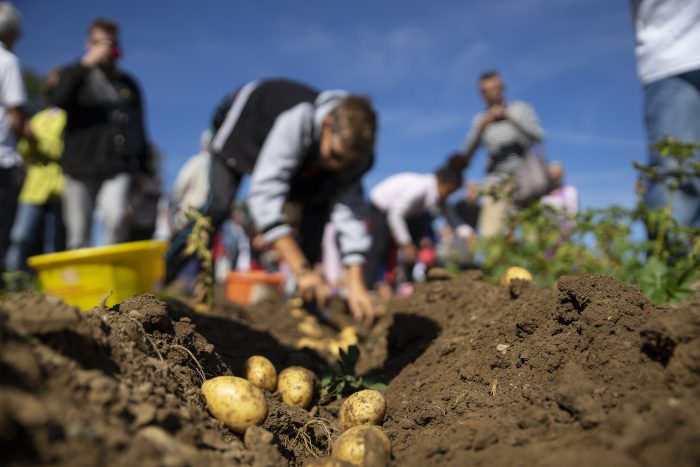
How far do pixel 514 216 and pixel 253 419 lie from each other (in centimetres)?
282

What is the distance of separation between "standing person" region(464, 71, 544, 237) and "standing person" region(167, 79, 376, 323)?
6.60 ft

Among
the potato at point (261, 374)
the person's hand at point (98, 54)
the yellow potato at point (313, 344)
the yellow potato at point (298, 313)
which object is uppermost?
the person's hand at point (98, 54)

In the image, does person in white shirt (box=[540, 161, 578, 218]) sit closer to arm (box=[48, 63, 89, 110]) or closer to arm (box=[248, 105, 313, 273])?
arm (box=[248, 105, 313, 273])

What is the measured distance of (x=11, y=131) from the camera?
443 cm

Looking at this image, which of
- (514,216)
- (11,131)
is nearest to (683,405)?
(514,216)

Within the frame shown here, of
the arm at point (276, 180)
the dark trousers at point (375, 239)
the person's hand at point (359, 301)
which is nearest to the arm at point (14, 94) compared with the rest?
the arm at point (276, 180)

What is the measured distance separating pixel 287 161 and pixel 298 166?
315mm

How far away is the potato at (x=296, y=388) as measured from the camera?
7.50 feet

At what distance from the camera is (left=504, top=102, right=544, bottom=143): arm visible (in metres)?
6.02

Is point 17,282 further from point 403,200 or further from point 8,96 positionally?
point 403,200

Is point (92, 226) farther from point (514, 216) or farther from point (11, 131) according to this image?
point (514, 216)

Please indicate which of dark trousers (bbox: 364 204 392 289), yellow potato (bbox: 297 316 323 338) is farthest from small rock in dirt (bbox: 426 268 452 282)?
dark trousers (bbox: 364 204 392 289)

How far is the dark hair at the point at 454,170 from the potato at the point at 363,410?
5131mm

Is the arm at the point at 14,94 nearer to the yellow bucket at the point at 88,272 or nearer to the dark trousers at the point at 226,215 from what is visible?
the yellow bucket at the point at 88,272
